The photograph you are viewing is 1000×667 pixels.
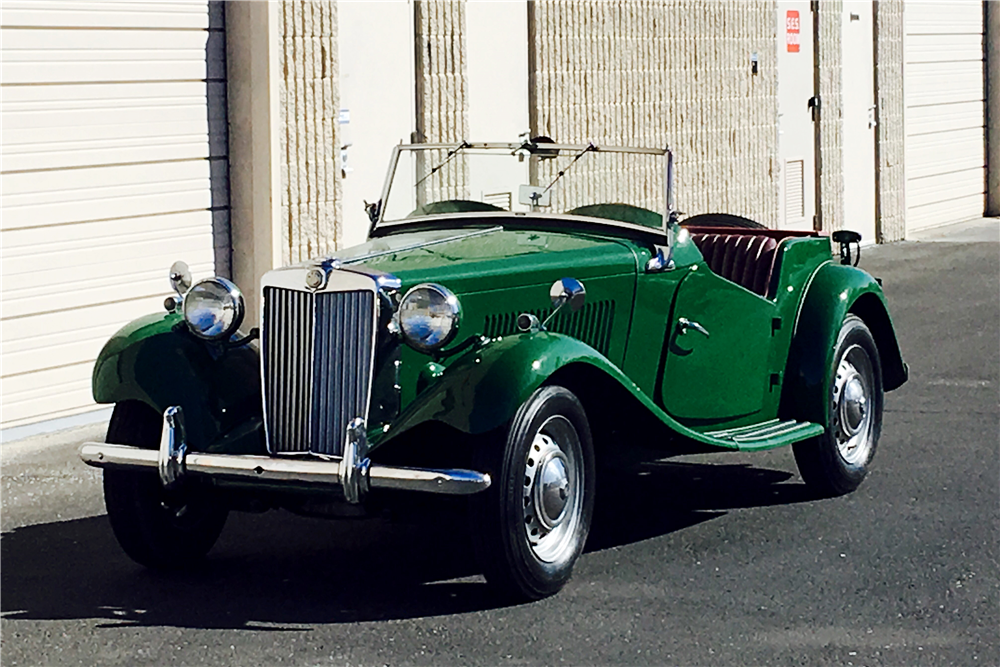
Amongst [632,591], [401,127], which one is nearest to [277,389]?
[632,591]

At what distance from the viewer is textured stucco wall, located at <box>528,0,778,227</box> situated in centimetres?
1264

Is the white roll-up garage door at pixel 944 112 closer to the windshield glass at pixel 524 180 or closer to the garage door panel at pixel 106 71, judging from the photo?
the garage door panel at pixel 106 71

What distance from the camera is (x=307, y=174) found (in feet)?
33.7

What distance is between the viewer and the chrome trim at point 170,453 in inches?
216

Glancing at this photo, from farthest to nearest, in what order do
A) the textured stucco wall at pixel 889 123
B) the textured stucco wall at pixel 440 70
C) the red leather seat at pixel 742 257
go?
the textured stucco wall at pixel 889 123
the textured stucco wall at pixel 440 70
the red leather seat at pixel 742 257

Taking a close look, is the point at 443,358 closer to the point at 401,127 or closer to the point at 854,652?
the point at 854,652

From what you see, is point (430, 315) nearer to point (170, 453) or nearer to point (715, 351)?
point (170, 453)

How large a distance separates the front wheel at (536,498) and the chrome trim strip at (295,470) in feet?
0.41

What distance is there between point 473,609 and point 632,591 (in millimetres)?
578

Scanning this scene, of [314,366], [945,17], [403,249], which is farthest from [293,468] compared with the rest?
[945,17]

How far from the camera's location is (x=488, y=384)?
5.29 m

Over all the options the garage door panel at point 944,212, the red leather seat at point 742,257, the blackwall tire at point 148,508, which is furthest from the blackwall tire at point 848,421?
the garage door panel at point 944,212

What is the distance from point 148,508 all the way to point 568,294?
66.0 inches

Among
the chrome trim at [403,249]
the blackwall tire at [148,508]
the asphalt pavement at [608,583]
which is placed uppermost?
the chrome trim at [403,249]
